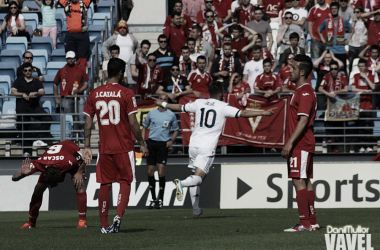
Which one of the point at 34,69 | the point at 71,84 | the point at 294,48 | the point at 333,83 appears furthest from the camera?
the point at 34,69

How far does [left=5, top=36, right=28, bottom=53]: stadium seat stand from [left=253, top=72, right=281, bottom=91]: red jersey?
7.28 metres

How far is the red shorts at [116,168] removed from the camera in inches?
307

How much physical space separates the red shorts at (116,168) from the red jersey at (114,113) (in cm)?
8

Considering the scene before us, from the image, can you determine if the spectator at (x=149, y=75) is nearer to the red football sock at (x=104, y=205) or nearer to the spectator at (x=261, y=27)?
the spectator at (x=261, y=27)

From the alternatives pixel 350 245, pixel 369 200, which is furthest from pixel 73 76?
pixel 350 245

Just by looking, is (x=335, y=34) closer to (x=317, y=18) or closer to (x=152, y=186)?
(x=317, y=18)

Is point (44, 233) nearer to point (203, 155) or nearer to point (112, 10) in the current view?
point (203, 155)

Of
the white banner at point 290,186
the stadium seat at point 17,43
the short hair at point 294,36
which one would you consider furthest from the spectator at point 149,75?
the stadium seat at point 17,43

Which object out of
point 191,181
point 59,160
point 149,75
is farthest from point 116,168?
point 149,75

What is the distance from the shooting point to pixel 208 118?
10.2m

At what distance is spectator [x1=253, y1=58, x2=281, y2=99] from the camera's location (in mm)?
15562

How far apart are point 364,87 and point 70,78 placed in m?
7.62

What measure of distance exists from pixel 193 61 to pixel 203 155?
6761 mm

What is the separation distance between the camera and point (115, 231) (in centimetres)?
764
